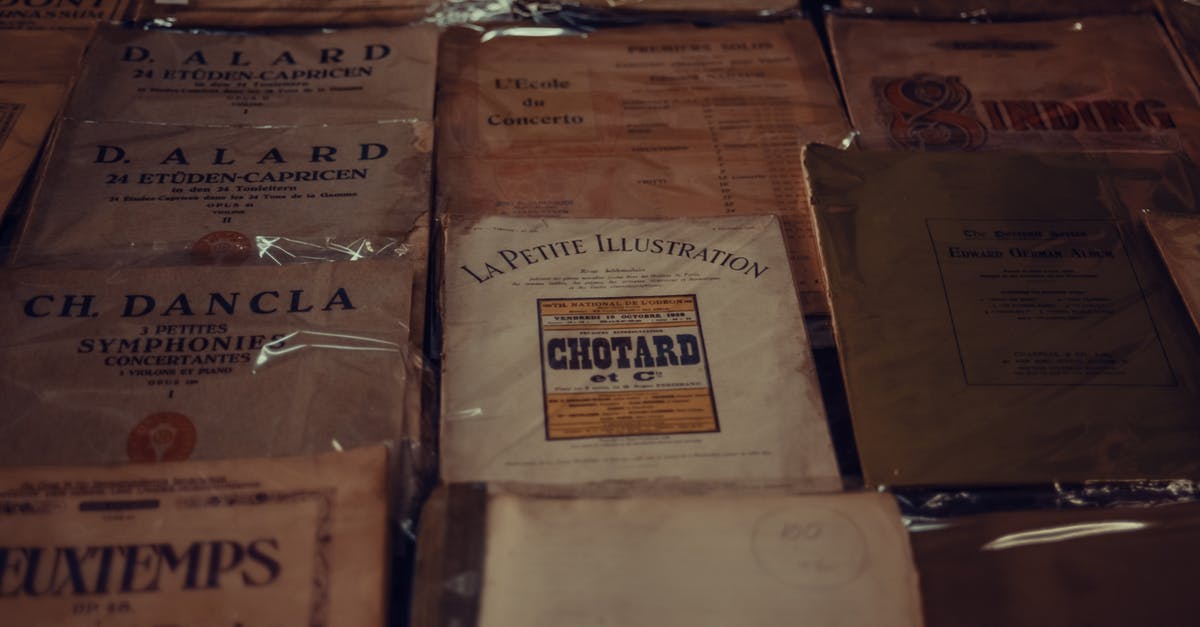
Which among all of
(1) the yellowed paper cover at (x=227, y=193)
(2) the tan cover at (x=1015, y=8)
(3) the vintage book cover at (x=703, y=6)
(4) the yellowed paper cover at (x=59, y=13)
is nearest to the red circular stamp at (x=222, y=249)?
(1) the yellowed paper cover at (x=227, y=193)

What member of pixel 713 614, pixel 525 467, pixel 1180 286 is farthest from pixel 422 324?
pixel 1180 286

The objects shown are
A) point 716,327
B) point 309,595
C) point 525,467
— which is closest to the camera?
point 309,595

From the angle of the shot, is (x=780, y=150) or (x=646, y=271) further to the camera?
(x=780, y=150)

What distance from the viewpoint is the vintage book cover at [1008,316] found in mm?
896

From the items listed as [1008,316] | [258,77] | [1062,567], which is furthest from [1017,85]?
[258,77]

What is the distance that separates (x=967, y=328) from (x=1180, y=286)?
0.87ft

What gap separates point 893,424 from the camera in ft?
2.98

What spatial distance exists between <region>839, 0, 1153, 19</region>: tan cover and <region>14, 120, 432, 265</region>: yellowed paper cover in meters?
0.79

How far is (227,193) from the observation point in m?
1.07

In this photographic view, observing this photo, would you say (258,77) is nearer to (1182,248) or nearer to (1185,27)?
(1182,248)

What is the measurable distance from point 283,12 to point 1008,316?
112 centimetres

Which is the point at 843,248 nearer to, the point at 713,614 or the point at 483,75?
the point at 713,614

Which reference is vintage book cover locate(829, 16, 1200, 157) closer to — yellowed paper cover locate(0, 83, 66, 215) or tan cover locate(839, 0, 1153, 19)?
tan cover locate(839, 0, 1153, 19)

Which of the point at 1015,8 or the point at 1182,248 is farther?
the point at 1015,8
